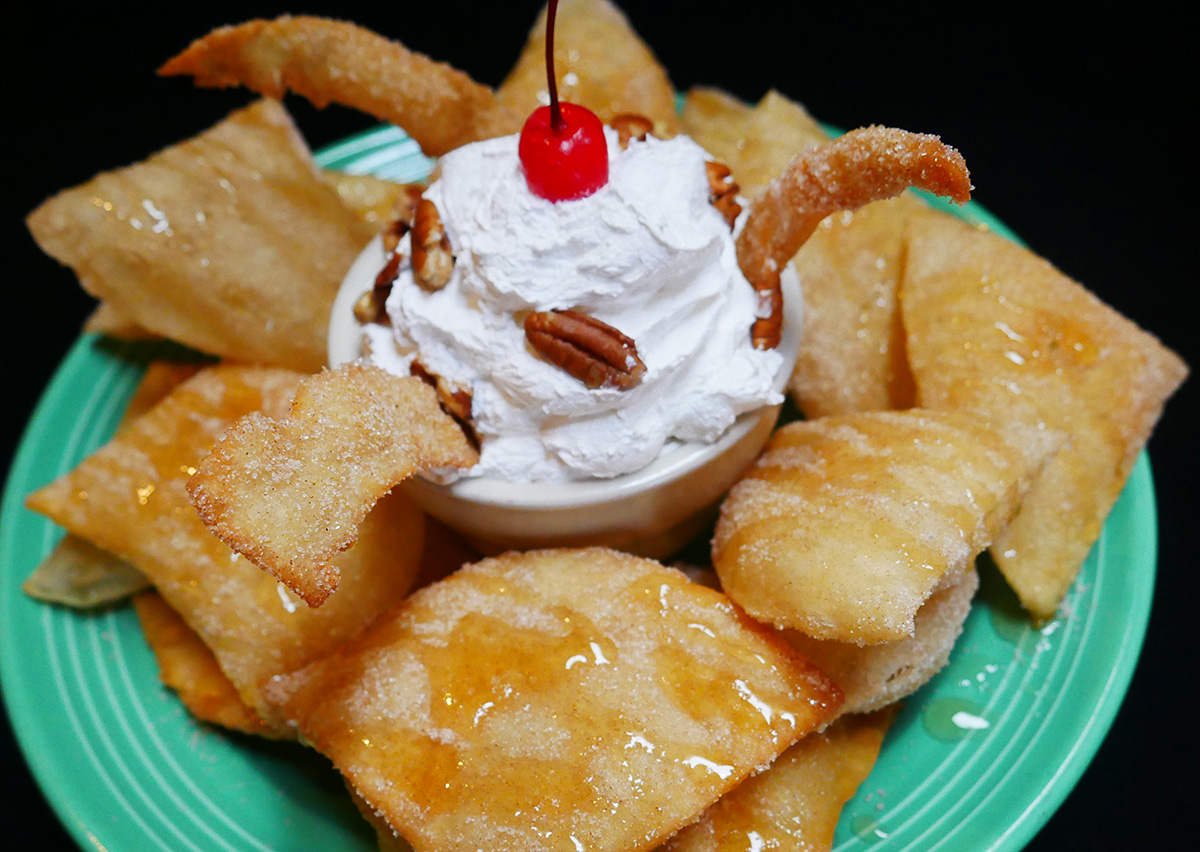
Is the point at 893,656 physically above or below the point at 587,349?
below

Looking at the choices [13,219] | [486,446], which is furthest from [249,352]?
[13,219]

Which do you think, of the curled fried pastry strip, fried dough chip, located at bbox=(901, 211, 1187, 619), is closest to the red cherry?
the curled fried pastry strip

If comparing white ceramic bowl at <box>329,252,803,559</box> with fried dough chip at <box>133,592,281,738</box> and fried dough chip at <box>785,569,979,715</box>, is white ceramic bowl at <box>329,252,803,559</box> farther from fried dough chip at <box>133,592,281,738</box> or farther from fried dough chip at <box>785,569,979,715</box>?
fried dough chip at <box>133,592,281,738</box>

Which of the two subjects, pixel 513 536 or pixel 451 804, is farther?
pixel 513 536

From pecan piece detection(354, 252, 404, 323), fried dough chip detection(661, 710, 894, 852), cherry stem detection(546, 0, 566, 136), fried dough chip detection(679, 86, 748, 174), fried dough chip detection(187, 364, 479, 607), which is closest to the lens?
fried dough chip detection(187, 364, 479, 607)

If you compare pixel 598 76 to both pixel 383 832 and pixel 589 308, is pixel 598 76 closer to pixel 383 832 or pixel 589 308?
pixel 589 308

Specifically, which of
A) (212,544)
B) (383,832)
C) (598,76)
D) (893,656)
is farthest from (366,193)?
(893,656)

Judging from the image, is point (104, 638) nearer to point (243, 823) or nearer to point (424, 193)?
point (243, 823)
